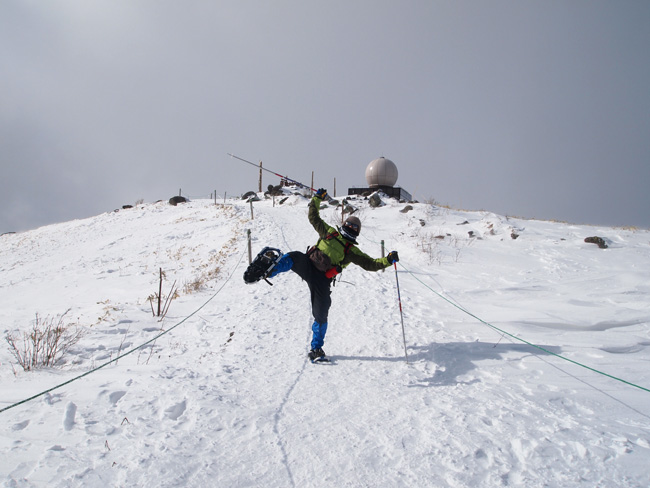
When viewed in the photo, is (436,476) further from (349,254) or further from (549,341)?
(549,341)

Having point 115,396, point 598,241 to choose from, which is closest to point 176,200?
point 598,241

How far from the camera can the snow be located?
252cm

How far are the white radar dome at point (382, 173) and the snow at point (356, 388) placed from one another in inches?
1088

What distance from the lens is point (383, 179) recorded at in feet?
120

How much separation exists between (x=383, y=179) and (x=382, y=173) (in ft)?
2.16

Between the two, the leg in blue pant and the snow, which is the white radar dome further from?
the leg in blue pant

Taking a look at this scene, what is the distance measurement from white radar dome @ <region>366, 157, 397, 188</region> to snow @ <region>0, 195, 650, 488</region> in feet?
90.6

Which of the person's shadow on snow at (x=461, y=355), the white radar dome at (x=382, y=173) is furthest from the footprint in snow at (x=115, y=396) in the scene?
the white radar dome at (x=382, y=173)

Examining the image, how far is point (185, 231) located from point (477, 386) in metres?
20.3

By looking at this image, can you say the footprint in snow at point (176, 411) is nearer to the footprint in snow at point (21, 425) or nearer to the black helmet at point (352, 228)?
the footprint in snow at point (21, 425)

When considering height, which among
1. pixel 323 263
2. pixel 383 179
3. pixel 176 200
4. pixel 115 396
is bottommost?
pixel 115 396

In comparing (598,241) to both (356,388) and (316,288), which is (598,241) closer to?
(316,288)

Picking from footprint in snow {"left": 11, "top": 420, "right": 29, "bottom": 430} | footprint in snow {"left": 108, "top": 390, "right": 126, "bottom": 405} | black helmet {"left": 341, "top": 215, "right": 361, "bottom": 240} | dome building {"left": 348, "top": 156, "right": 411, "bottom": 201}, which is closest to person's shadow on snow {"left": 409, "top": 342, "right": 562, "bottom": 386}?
black helmet {"left": 341, "top": 215, "right": 361, "bottom": 240}

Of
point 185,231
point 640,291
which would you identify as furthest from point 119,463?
point 185,231
